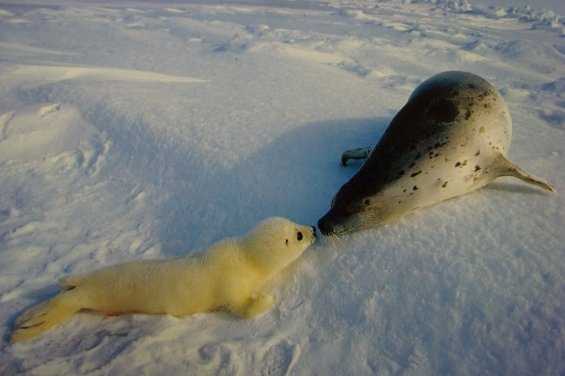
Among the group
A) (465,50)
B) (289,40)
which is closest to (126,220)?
(289,40)

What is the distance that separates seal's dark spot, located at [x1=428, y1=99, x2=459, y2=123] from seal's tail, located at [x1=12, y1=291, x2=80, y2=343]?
2.09 metres

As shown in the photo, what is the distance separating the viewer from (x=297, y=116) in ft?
11.3

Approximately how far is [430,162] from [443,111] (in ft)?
1.18

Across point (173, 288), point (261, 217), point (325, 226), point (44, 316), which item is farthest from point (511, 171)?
point (44, 316)

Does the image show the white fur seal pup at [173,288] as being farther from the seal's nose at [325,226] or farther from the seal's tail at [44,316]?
the seal's nose at [325,226]

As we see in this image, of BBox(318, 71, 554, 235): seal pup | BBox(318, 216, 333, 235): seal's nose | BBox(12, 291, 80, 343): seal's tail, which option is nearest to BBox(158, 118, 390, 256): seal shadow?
BBox(318, 216, 333, 235): seal's nose

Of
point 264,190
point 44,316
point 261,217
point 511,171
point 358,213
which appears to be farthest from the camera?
point 264,190

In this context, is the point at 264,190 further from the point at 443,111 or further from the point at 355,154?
the point at 443,111

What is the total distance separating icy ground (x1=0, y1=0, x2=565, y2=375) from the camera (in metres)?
1.56

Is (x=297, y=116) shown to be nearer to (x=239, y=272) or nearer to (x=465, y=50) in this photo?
(x=239, y=272)

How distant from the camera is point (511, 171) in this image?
2.12 meters

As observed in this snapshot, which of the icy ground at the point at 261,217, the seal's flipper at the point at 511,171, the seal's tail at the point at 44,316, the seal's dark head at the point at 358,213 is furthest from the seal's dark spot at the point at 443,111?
the seal's tail at the point at 44,316

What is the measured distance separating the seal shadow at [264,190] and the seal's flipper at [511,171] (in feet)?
Result: 2.79

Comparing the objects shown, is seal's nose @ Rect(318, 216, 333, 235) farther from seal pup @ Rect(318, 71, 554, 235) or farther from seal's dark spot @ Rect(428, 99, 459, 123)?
seal's dark spot @ Rect(428, 99, 459, 123)
